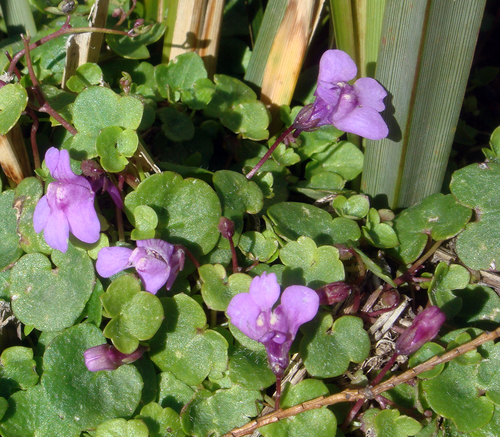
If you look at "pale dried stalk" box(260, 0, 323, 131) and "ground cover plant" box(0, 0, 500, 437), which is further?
"pale dried stalk" box(260, 0, 323, 131)

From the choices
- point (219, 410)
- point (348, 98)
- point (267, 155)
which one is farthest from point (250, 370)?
point (348, 98)

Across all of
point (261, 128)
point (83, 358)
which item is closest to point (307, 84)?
point (261, 128)

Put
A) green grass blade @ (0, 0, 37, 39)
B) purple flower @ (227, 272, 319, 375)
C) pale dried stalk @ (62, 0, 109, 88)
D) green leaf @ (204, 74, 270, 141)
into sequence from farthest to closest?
1. green grass blade @ (0, 0, 37, 39)
2. green leaf @ (204, 74, 270, 141)
3. pale dried stalk @ (62, 0, 109, 88)
4. purple flower @ (227, 272, 319, 375)

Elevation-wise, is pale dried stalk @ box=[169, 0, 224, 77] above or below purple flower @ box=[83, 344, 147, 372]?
above

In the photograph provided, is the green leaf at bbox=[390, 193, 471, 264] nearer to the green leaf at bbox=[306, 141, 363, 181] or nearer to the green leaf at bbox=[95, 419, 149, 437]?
the green leaf at bbox=[306, 141, 363, 181]

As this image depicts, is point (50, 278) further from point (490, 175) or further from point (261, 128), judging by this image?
point (490, 175)

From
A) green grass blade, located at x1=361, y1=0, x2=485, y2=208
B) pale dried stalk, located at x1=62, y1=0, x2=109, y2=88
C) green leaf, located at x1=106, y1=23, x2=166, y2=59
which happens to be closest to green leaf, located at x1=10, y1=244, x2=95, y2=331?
pale dried stalk, located at x1=62, y1=0, x2=109, y2=88
